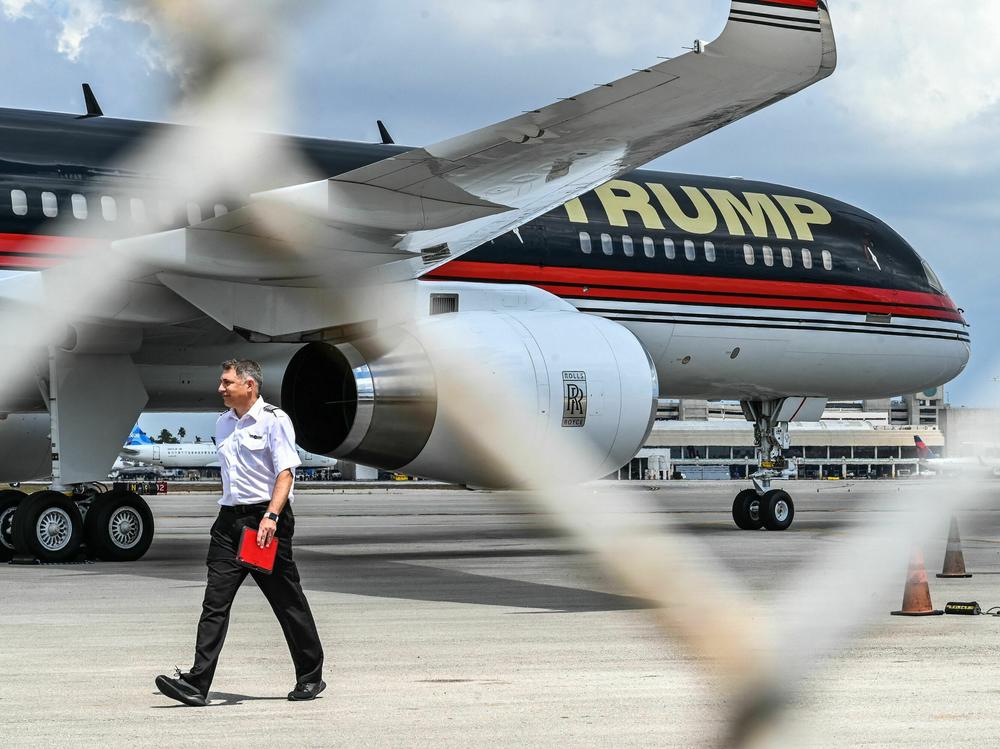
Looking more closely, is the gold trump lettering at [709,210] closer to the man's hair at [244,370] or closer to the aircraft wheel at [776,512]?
the aircraft wheel at [776,512]

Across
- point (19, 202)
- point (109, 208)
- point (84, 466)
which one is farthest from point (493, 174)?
point (84, 466)

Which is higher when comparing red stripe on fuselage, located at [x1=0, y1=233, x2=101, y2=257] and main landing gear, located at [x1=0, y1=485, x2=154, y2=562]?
red stripe on fuselage, located at [x1=0, y1=233, x2=101, y2=257]

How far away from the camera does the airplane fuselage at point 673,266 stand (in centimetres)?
1469

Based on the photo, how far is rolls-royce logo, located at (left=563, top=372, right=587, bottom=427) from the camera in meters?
13.2

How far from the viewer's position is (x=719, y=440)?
11744 centimetres

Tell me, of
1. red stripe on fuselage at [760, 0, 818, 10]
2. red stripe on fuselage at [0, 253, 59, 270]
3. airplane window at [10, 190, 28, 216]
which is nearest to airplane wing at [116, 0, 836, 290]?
red stripe on fuselage at [760, 0, 818, 10]

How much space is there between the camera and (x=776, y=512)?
72.5 ft

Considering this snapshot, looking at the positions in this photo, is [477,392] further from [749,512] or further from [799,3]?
[749,512]

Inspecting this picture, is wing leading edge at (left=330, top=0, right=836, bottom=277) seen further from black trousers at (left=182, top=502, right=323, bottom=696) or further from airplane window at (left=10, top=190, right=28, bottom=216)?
airplane window at (left=10, top=190, right=28, bottom=216)

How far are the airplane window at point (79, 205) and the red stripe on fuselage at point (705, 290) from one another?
3.77 metres

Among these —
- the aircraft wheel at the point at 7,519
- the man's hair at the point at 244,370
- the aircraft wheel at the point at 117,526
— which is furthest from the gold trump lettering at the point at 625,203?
the man's hair at the point at 244,370

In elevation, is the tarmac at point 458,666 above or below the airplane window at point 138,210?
below

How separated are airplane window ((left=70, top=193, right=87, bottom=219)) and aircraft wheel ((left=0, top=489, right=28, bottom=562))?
3.76 m

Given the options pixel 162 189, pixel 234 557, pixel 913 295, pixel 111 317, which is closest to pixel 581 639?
pixel 234 557
